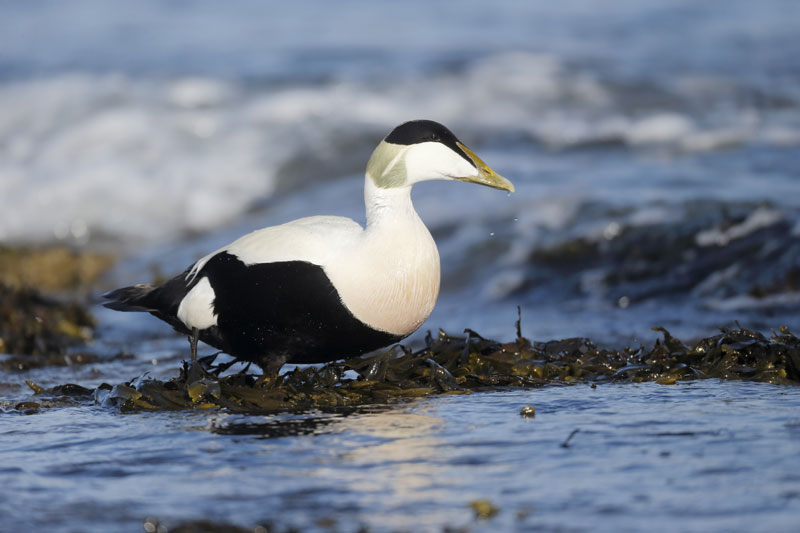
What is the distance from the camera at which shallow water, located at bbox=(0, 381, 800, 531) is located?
8.67 ft

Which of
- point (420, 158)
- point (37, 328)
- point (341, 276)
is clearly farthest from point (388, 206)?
point (37, 328)

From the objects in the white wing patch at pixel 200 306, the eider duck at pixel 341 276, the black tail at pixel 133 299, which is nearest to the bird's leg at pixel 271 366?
the eider duck at pixel 341 276

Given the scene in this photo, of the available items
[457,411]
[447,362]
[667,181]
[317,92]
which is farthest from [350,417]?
[317,92]

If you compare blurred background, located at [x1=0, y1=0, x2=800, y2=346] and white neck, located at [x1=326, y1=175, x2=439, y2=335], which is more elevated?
blurred background, located at [x1=0, y1=0, x2=800, y2=346]

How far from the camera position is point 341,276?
391 cm

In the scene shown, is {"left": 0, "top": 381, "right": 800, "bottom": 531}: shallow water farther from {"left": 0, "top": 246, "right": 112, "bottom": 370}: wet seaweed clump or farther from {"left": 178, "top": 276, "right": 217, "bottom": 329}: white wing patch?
{"left": 0, "top": 246, "right": 112, "bottom": 370}: wet seaweed clump

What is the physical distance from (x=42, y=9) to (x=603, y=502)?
2095 cm

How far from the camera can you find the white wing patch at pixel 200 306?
4238 mm

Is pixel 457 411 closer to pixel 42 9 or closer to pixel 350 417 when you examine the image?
pixel 350 417

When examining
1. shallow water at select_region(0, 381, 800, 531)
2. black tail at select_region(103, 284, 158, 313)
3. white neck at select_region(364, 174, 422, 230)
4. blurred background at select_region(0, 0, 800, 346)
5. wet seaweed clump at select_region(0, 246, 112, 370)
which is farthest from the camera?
blurred background at select_region(0, 0, 800, 346)

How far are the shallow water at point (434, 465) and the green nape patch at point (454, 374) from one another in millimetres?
196

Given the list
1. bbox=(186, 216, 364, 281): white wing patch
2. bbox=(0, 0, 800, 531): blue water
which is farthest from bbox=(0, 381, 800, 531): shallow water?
bbox=(186, 216, 364, 281): white wing patch

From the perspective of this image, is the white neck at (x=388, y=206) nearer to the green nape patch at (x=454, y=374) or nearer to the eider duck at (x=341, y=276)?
the eider duck at (x=341, y=276)

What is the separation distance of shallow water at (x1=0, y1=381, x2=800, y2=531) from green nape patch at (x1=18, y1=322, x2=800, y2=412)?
196mm
